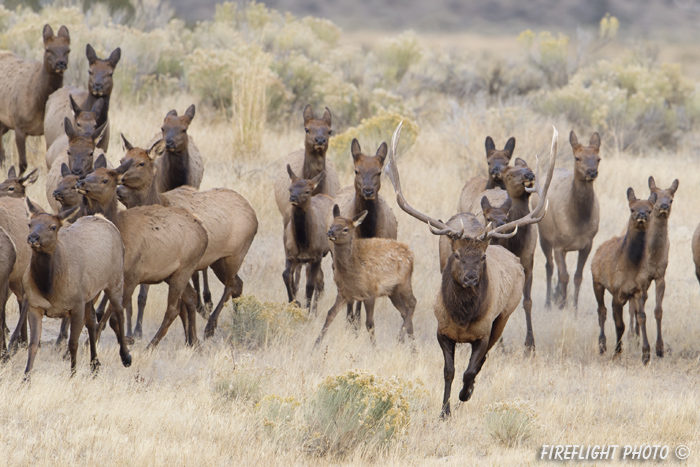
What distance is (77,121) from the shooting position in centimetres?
1054

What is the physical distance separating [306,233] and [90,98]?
11.7 feet

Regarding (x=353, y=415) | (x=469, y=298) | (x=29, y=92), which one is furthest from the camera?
(x=29, y=92)

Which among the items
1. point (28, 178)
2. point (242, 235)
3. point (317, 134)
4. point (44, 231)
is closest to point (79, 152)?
point (28, 178)

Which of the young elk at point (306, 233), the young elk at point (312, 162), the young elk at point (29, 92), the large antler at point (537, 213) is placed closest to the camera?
the large antler at point (537, 213)

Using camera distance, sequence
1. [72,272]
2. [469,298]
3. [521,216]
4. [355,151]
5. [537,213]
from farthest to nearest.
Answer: [355,151]
[521,216]
[537,213]
[72,272]
[469,298]

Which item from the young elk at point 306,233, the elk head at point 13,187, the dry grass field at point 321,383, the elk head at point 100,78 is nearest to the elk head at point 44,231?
the dry grass field at point 321,383

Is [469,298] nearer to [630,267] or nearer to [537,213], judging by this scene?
[537,213]

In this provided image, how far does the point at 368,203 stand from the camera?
10383 millimetres

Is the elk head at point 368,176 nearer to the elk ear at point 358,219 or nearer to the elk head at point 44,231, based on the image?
the elk ear at point 358,219

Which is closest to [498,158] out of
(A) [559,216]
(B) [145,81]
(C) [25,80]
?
(A) [559,216]

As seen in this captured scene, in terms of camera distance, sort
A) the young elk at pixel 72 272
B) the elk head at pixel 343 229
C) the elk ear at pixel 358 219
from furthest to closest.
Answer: the elk ear at pixel 358 219 → the elk head at pixel 343 229 → the young elk at pixel 72 272

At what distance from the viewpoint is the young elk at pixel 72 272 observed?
281 inches

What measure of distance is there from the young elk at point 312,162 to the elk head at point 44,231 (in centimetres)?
418

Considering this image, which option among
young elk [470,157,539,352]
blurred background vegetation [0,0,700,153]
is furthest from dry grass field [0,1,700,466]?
blurred background vegetation [0,0,700,153]
